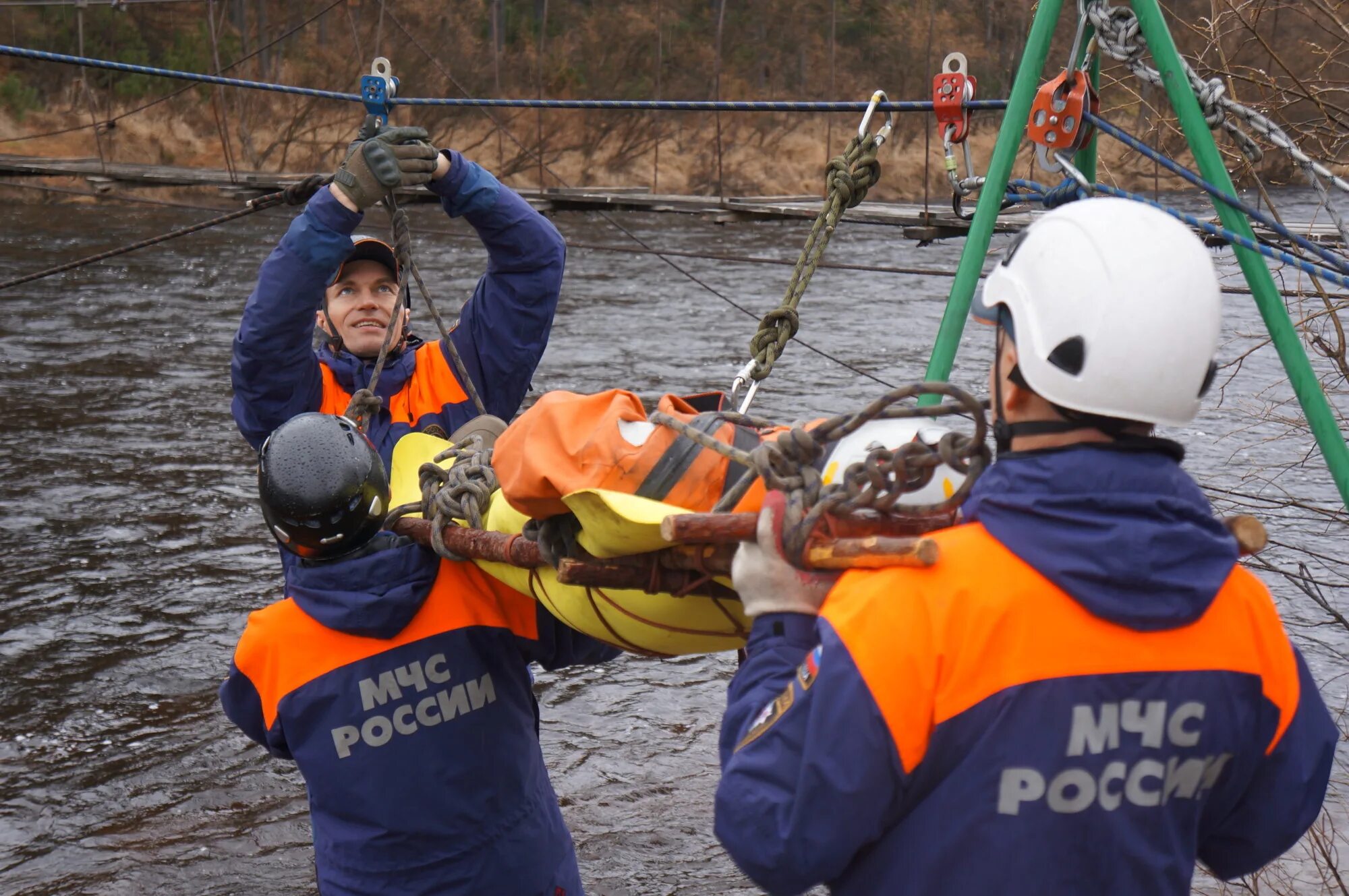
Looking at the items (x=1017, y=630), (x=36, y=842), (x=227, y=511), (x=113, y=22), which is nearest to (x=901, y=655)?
(x=1017, y=630)

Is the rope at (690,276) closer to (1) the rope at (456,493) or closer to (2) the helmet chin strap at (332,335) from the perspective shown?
(2) the helmet chin strap at (332,335)

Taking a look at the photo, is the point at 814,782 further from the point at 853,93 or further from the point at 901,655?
the point at 853,93

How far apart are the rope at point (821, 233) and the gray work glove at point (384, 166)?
2.88 ft

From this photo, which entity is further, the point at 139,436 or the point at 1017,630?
the point at 139,436

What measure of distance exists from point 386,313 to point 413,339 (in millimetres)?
120

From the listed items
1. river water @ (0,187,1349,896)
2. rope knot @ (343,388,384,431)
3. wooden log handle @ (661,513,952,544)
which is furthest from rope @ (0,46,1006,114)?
river water @ (0,187,1349,896)

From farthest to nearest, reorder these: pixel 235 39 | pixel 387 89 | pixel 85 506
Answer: pixel 235 39 → pixel 85 506 → pixel 387 89

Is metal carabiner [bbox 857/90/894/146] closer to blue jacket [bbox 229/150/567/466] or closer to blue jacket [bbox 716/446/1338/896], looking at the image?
blue jacket [bbox 229/150/567/466]

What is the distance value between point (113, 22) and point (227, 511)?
79.2 feet

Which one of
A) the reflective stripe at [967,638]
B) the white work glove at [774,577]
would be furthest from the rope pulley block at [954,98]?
the reflective stripe at [967,638]

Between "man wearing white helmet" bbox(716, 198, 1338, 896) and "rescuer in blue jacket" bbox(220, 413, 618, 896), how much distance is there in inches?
45.5

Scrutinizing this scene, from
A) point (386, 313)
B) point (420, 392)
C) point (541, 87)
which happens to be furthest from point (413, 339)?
point (541, 87)

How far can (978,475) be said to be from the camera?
5.76ft

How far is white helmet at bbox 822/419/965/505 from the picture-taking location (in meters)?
1.80
